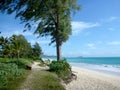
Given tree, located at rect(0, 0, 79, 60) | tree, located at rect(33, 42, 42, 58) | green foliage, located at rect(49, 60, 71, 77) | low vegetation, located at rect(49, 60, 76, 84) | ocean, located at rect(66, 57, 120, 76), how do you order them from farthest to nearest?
tree, located at rect(33, 42, 42, 58), ocean, located at rect(66, 57, 120, 76), tree, located at rect(0, 0, 79, 60), green foliage, located at rect(49, 60, 71, 77), low vegetation, located at rect(49, 60, 76, 84)

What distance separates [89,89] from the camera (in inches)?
726

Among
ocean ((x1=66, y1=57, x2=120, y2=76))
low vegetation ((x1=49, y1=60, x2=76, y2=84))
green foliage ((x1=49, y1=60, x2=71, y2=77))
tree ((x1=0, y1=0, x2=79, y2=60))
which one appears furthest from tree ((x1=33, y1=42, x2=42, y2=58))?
low vegetation ((x1=49, y1=60, x2=76, y2=84))

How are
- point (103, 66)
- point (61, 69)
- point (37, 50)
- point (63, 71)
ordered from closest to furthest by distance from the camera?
point (63, 71), point (61, 69), point (103, 66), point (37, 50)

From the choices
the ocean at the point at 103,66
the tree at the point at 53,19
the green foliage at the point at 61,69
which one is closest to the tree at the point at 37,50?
the ocean at the point at 103,66

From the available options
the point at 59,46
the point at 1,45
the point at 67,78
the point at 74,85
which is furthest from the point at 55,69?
the point at 1,45

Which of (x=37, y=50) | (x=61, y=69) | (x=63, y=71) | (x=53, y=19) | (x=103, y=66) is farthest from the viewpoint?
(x=37, y=50)

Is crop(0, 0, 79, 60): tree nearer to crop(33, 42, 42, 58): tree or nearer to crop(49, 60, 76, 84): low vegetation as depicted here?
crop(49, 60, 76, 84): low vegetation

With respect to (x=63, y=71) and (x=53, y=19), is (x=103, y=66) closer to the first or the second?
(x=53, y=19)

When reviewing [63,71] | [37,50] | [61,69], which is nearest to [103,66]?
[37,50]

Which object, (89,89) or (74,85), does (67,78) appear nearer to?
(74,85)

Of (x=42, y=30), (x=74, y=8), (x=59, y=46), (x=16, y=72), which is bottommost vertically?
(x=16, y=72)

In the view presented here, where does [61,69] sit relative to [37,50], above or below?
below

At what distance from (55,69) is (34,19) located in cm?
1085

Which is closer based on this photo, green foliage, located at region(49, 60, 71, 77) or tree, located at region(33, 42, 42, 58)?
green foliage, located at region(49, 60, 71, 77)
